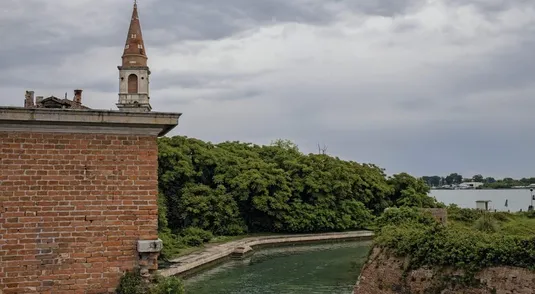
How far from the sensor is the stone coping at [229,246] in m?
25.8

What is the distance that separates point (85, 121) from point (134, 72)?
8.46 m

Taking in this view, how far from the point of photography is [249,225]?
137 ft

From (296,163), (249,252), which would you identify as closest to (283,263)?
(249,252)

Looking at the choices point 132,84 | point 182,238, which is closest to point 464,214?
point 182,238

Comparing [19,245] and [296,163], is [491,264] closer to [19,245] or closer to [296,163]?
[19,245]

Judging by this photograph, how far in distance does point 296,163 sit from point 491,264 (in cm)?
3008

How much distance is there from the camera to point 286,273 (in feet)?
88.7

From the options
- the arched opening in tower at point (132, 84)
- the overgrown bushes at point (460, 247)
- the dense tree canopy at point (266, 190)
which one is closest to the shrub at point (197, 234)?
the dense tree canopy at point (266, 190)

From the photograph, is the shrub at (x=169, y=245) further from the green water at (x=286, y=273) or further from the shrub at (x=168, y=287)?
the shrub at (x=168, y=287)

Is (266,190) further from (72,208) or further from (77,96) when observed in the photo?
(72,208)

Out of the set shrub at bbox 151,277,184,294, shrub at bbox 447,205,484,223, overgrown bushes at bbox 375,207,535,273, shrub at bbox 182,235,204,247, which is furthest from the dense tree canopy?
shrub at bbox 151,277,184,294

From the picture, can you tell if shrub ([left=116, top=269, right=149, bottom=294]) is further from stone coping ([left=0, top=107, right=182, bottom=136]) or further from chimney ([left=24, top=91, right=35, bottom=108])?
chimney ([left=24, top=91, right=35, bottom=108])

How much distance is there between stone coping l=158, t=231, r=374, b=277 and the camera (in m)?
25.8

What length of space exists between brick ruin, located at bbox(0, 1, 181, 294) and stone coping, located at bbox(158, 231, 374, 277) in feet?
49.0
